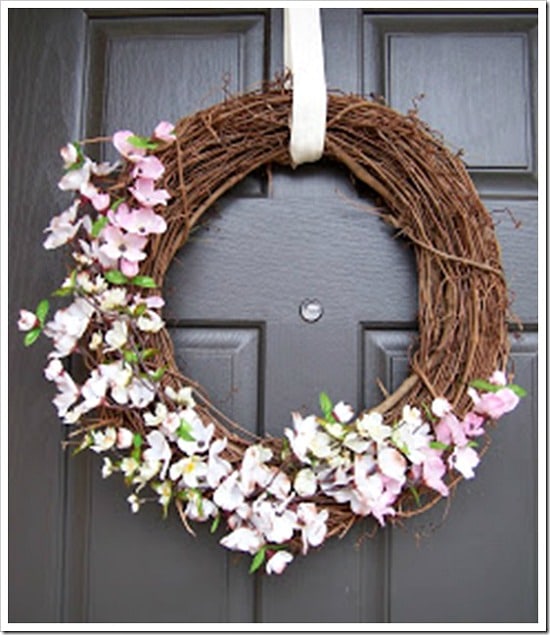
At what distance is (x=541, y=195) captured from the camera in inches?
38.4

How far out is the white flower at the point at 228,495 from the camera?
0.80m

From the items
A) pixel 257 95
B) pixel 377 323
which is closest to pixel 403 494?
pixel 377 323

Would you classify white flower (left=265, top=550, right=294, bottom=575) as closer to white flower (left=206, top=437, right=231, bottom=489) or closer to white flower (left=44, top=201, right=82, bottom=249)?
white flower (left=206, top=437, right=231, bottom=489)

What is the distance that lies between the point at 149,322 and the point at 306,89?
349mm

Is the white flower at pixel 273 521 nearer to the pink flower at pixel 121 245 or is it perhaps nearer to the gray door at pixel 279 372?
the gray door at pixel 279 372

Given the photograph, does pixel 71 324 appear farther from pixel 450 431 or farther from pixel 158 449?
pixel 450 431

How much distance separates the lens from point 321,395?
813 mm

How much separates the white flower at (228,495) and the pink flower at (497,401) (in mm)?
309

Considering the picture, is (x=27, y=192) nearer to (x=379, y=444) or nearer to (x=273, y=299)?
(x=273, y=299)

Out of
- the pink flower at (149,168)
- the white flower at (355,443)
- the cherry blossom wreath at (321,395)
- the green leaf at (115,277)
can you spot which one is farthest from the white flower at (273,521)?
the pink flower at (149,168)

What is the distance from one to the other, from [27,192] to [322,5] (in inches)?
20.1

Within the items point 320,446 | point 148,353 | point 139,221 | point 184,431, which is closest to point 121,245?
point 139,221

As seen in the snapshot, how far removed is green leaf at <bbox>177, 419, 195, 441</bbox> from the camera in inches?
31.0

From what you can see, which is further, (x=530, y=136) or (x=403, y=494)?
(x=530, y=136)
